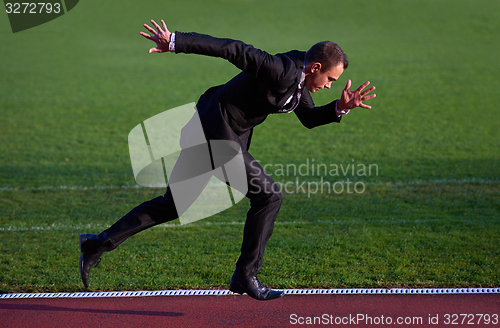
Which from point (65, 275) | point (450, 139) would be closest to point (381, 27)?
point (450, 139)

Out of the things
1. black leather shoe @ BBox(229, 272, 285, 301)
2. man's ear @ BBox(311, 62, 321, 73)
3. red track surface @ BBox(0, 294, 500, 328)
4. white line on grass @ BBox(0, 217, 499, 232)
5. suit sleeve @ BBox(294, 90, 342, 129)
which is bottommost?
white line on grass @ BBox(0, 217, 499, 232)

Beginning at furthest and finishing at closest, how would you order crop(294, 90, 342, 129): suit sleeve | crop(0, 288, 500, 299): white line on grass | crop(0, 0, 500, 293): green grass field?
crop(0, 0, 500, 293): green grass field → crop(0, 288, 500, 299): white line on grass → crop(294, 90, 342, 129): suit sleeve

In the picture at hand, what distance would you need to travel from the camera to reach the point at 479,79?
19.2m

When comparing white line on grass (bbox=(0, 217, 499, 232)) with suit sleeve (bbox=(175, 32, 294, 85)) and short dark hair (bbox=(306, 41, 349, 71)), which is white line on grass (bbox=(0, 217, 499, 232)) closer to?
short dark hair (bbox=(306, 41, 349, 71))

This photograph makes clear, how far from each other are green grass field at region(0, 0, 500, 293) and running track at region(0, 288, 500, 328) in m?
0.31

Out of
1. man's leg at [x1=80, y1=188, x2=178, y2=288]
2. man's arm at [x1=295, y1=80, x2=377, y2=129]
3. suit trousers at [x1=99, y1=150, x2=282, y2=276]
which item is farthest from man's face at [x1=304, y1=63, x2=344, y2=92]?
man's leg at [x1=80, y1=188, x2=178, y2=288]

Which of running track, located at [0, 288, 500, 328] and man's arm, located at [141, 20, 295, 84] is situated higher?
man's arm, located at [141, 20, 295, 84]

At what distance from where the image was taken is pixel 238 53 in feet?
13.7

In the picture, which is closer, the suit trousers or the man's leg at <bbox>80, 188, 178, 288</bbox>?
the suit trousers

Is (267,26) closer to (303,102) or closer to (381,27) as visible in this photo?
(381,27)

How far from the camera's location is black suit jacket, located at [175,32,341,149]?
13.6 ft

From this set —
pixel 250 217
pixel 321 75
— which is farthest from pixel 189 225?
pixel 321 75

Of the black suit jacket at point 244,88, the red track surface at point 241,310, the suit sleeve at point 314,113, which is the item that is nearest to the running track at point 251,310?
the red track surface at point 241,310

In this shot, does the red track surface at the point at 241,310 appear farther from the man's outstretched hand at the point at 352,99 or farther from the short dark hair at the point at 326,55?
the short dark hair at the point at 326,55
